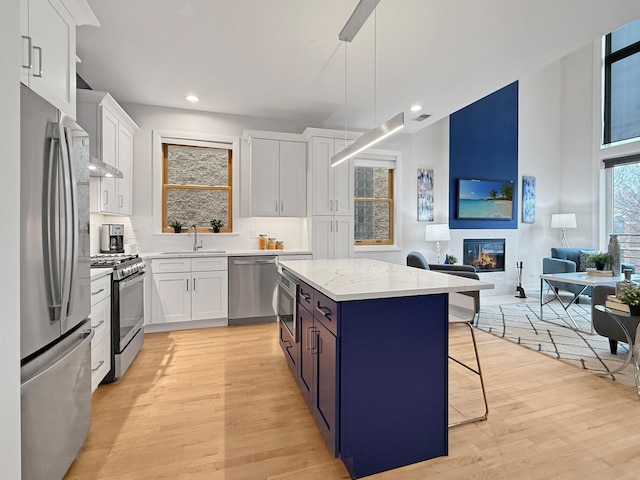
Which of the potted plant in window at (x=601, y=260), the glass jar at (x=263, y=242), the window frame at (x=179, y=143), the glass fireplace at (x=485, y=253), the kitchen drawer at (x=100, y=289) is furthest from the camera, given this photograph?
the glass fireplace at (x=485, y=253)

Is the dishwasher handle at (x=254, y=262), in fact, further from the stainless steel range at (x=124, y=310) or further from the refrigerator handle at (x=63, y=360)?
the refrigerator handle at (x=63, y=360)

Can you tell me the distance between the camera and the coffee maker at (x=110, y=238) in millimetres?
3834

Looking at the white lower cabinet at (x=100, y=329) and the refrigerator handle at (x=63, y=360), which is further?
the white lower cabinet at (x=100, y=329)

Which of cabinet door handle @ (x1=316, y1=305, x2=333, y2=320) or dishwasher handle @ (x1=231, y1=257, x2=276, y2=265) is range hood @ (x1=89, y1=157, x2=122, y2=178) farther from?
cabinet door handle @ (x1=316, y1=305, x2=333, y2=320)

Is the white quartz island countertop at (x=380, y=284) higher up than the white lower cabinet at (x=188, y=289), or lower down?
higher up

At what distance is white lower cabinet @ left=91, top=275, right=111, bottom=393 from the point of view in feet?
7.75

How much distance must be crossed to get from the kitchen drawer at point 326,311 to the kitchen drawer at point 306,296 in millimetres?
82

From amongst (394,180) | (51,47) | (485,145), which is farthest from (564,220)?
(51,47)

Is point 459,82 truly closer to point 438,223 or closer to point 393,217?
point 393,217

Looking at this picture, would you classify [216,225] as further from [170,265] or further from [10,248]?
[10,248]

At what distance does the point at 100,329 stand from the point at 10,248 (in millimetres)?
1629

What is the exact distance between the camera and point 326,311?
5.88 ft

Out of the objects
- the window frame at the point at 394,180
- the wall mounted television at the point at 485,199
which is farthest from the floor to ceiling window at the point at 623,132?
the window frame at the point at 394,180

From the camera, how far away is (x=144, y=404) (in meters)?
2.38
